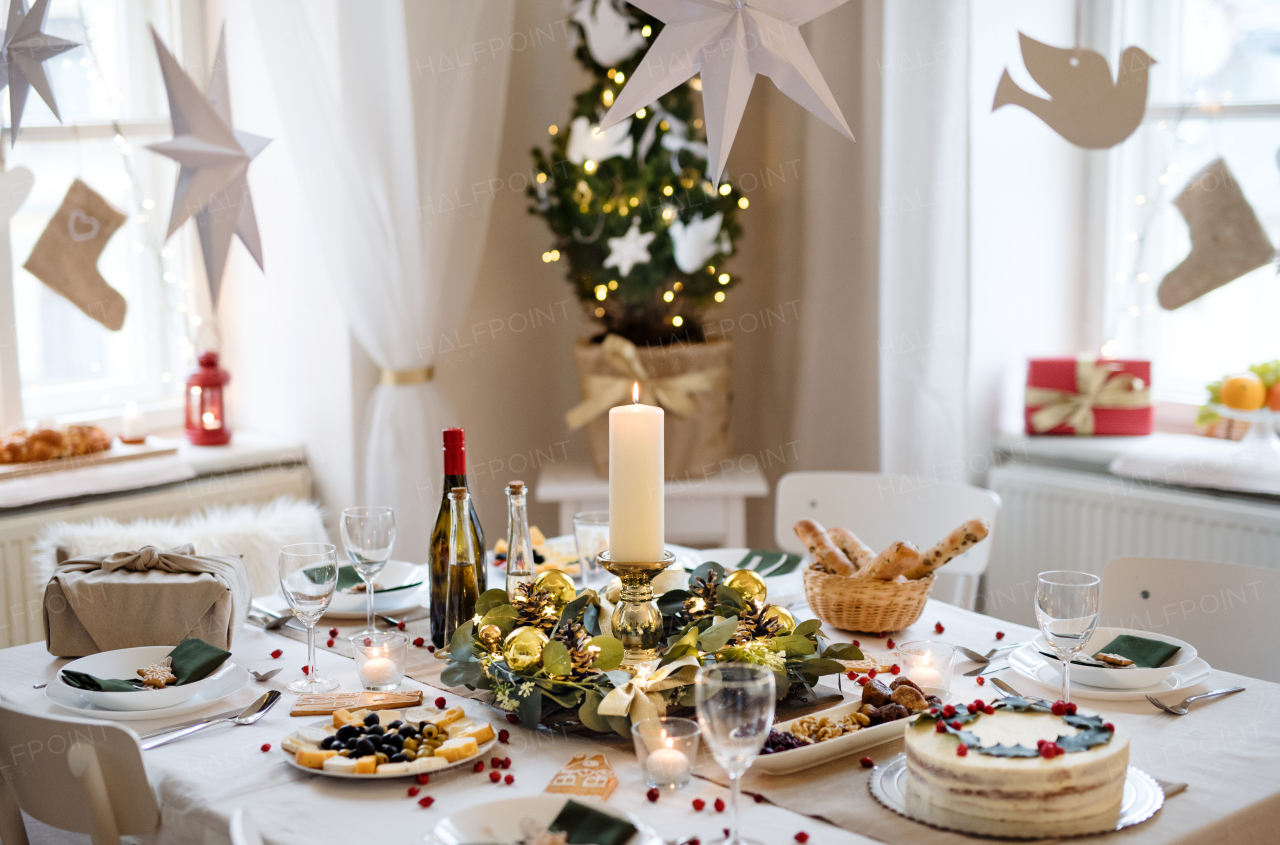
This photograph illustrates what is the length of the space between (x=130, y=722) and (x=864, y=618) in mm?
903

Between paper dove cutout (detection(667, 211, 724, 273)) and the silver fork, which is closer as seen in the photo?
the silver fork

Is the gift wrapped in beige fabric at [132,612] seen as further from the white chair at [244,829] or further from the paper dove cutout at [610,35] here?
the paper dove cutout at [610,35]

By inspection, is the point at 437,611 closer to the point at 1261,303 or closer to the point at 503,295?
the point at 503,295

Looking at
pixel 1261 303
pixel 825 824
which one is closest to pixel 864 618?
pixel 825 824

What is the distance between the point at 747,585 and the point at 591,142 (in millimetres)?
1502

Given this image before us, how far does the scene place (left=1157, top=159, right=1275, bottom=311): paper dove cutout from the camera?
2420 mm

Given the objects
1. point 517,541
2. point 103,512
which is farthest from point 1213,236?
point 103,512

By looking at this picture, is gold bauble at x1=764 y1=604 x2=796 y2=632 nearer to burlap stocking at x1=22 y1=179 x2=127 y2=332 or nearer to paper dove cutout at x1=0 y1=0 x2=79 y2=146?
paper dove cutout at x1=0 y1=0 x2=79 y2=146

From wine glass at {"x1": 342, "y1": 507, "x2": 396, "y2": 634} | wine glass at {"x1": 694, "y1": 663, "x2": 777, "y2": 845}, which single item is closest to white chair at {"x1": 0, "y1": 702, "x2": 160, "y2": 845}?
wine glass at {"x1": 342, "y1": 507, "x2": 396, "y2": 634}

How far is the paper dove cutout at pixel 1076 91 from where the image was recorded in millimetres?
1893

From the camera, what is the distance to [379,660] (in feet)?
4.31

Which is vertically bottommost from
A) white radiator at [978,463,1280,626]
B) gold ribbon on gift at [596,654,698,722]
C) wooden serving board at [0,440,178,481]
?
white radiator at [978,463,1280,626]

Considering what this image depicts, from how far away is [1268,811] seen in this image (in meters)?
1.04

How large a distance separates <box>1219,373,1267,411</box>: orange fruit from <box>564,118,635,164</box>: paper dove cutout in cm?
140
